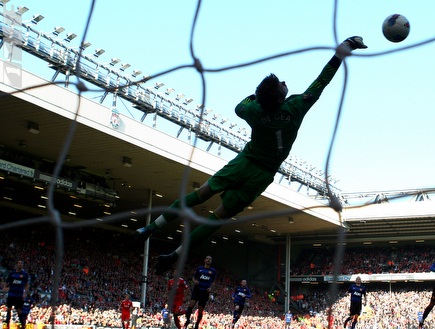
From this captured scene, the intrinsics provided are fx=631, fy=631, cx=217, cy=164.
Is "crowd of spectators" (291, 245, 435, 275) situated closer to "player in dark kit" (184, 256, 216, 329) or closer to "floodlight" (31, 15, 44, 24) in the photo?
"floodlight" (31, 15, 44, 24)

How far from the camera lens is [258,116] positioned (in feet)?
15.4

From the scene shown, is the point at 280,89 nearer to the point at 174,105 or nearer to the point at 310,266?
the point at 174,105

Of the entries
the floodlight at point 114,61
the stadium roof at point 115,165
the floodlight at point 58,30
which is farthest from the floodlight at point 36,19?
the stadium roof at point 115,165

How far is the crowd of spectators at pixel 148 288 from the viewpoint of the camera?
69.5ft

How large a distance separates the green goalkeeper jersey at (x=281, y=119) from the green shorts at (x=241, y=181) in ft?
0.26

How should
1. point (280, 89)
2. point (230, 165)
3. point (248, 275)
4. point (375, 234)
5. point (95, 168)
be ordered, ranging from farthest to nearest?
point (248, 275) < point (375, 234) < point (95, 168) < point (230, 165) < point (280, 89)

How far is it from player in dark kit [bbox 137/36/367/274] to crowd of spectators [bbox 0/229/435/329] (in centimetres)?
1055

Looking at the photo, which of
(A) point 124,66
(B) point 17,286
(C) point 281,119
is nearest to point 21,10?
(A) point 124,66

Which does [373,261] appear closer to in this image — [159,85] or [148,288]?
[148,288]

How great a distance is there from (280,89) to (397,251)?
33.0 meters

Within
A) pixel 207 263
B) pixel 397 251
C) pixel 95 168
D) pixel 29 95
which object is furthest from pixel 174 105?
pixel 207 263

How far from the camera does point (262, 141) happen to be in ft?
15.7

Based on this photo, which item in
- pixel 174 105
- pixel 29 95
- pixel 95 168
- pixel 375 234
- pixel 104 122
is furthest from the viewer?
pixel 375 234

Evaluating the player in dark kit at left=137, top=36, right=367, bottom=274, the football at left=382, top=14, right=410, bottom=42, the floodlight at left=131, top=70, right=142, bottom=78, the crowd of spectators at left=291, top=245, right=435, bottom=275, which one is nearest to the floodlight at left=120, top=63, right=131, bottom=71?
the floodlight at left=131, top=70, right=142, bottom=78
